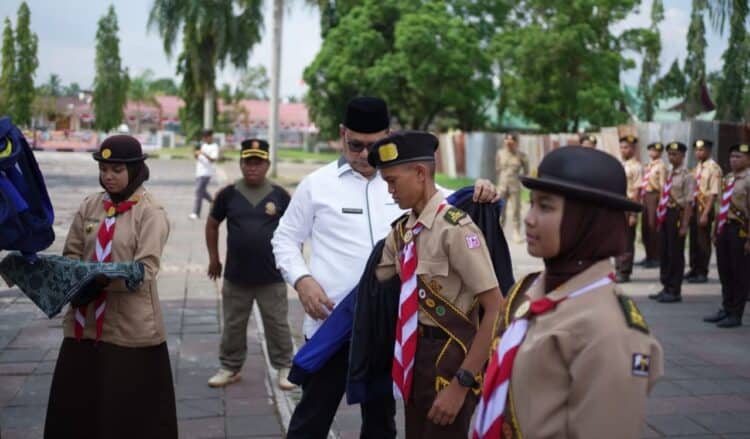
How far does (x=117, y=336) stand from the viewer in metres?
→ 4.18

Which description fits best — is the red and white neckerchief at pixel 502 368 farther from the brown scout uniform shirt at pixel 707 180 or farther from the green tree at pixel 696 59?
Answer: the green tree at pixel 696 59

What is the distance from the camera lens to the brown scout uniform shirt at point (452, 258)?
3.12 meters

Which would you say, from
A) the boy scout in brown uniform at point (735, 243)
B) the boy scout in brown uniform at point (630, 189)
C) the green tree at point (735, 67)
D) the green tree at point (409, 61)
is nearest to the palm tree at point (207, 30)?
the green tree at point (409, 61)

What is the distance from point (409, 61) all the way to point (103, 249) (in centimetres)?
3564

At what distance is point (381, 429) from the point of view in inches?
155

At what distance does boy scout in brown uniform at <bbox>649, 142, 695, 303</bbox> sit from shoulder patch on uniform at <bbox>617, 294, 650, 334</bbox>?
837 centimetres

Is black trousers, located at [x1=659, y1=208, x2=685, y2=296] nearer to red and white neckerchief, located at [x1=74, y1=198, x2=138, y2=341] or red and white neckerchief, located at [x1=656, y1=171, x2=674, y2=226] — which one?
red and white neckerchief, located at [x1=656, y1=171, x2=674, y2=226]

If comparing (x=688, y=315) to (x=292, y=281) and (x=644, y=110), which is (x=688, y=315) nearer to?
(x=292, y=281)

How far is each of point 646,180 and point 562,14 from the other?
24475mm

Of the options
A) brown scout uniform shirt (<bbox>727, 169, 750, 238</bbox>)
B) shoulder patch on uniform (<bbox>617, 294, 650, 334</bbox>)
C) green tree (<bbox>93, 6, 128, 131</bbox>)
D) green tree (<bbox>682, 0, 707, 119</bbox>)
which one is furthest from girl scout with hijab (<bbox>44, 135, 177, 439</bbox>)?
green tree (<bbox>93, 6, 128, 131</bbox>)

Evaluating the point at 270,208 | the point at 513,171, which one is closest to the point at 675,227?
the point at 513,171

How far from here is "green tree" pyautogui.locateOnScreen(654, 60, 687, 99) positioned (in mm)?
29688

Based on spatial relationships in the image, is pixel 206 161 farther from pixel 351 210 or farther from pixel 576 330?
pixel 576 330

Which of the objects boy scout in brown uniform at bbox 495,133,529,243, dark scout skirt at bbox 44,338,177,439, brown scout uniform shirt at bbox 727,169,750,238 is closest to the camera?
dark scout skirt at bbox 44,338,177,439
